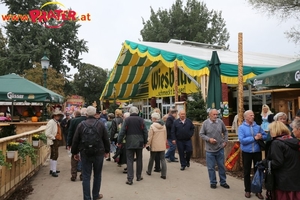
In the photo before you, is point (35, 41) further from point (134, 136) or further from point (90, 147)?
point (90, 147)

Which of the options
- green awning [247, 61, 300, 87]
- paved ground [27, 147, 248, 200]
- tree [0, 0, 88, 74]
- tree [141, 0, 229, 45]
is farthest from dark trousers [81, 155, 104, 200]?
tree [141, 0, 229, 45]

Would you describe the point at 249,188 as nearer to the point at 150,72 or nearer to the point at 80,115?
the point at 80,115

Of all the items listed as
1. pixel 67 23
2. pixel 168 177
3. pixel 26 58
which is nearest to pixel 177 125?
pixel 168 177

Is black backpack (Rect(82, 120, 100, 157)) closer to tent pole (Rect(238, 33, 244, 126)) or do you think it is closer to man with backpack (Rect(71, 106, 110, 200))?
man with backpack (Rect(71, 106, 110, 200))

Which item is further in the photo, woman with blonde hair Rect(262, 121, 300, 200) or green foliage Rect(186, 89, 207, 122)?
green foliage Rect(186, 89, 207, 122)

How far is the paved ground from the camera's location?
5.70m

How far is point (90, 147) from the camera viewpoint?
16.6 feet

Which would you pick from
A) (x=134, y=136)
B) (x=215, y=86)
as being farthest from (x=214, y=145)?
(x=215, y=86)

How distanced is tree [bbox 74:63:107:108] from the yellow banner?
2249 centimetres

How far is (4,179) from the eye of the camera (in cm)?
521

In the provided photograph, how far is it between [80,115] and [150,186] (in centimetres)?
264

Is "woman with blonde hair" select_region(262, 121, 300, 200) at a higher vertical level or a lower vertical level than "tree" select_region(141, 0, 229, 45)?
lower

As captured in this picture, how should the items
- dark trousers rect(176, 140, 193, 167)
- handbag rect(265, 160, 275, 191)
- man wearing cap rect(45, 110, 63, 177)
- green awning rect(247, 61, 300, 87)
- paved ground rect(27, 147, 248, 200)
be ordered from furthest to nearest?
dark trousers rect(176, 140, 193, 167), man wearing cap rect(45, 110, 63, 177), paved ground rect(27, 147, 248, 200), green awning rect(247, 61, 300, 87), handbag rect(265, 160, 275, 191)

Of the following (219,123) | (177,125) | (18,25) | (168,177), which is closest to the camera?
(219,123)
